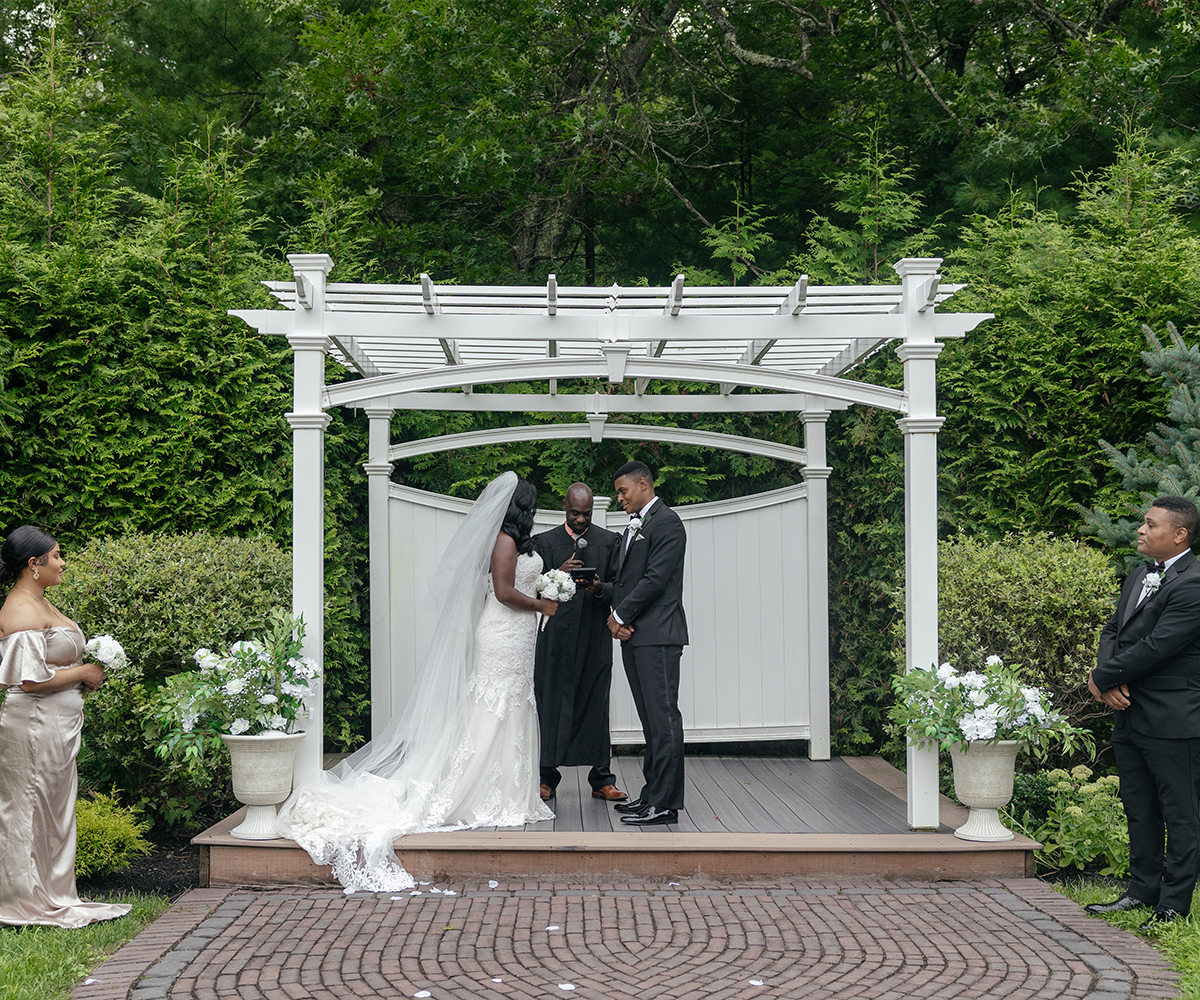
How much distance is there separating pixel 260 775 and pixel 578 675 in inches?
72.3

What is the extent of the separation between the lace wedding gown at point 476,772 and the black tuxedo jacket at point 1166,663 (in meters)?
2.86

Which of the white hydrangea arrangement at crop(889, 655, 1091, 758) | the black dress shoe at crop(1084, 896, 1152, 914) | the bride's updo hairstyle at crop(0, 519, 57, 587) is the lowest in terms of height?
the black dress shoe at crop(1084, 896, 1152, 914)

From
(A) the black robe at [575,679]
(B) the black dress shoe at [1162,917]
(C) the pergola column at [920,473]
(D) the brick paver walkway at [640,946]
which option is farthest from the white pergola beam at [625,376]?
(B) the black dress shoe at [1162,917]

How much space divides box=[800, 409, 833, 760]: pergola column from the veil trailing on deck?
7.92 feet

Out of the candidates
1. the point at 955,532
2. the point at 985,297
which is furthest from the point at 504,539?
the point at 985,297

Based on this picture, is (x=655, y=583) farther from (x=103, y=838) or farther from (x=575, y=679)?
(x=103, y=838)

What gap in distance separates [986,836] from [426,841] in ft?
8.93

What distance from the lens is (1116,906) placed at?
452 cm

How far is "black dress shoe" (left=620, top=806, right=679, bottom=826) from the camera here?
5.40 m

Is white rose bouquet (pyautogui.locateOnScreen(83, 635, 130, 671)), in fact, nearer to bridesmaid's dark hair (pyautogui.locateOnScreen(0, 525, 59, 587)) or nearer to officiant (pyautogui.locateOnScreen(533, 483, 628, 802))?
bridesmaid's dark hair (pyautogui.locateOnScreen(0, 525, 59, 587))

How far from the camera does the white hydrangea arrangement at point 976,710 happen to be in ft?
16.2

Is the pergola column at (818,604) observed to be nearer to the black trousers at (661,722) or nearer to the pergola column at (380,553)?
the black trousers at (661,722)

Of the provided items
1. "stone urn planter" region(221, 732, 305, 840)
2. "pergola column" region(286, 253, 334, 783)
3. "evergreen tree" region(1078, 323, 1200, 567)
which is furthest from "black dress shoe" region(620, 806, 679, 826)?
"evergreen tree" region(1078, 323, 1200, 567)

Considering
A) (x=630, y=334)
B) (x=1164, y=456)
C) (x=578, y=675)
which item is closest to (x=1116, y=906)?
(x=578, y=675)
